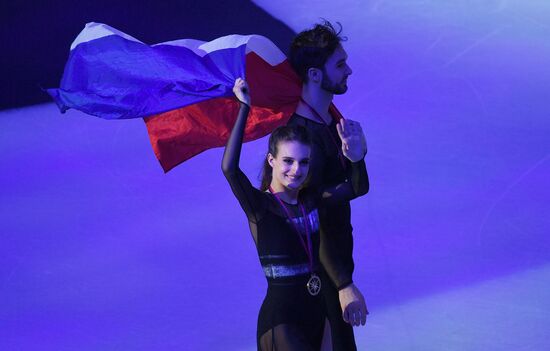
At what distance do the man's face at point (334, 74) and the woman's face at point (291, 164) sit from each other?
1.67 ft

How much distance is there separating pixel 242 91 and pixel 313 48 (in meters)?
0.62

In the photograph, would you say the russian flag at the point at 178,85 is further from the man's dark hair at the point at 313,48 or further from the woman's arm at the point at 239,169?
the woman's arm at the point at 239,169

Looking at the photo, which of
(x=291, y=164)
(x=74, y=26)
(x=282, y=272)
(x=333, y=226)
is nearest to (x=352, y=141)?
(x=291, y=164)

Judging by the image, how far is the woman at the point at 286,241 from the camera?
4203mm

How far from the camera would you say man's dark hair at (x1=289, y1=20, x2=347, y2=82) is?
4770 mm

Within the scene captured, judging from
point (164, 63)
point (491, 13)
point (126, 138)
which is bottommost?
point (164, 63)

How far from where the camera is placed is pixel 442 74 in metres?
7.02

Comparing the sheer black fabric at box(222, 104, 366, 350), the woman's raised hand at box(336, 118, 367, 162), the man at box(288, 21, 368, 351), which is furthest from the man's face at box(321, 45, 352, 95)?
the sheer black fabric at box(222, 104, 366, 350)

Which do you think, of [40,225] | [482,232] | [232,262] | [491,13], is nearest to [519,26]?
[491,13]

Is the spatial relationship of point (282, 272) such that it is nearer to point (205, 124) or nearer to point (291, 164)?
point (291, 164)

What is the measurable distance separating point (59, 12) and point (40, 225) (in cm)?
136

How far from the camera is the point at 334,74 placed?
15.6ft

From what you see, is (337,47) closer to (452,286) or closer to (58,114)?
(452,286)

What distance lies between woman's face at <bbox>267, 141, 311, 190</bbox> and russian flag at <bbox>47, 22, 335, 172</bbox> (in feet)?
1.17
